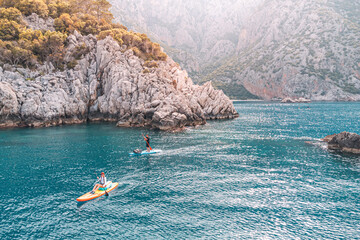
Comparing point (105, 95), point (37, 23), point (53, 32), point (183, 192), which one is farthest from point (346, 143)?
point (37, 23)

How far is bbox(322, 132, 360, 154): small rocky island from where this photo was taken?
152ft

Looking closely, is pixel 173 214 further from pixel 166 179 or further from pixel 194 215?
pixel 166 179

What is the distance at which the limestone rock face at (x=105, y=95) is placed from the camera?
252 feet

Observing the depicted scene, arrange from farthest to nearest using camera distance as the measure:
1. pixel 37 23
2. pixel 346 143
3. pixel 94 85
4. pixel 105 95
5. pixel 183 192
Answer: pixel 37 23 < pixel 94 85 < pixel 105 95 < pixel 346 143 < pixel 183 192

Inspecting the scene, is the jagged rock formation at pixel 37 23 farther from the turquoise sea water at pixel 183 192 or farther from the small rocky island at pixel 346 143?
the small rocky island at pixel 346 143

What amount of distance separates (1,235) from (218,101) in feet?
313

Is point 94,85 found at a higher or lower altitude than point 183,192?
higher

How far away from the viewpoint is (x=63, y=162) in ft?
135

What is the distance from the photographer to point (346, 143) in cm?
4769

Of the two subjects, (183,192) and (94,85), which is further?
(94,85)

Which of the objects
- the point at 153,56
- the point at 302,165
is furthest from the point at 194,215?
the point at 153,56

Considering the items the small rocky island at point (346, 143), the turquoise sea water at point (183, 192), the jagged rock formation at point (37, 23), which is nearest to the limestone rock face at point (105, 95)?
the jagged rock formation at point (37, 23)

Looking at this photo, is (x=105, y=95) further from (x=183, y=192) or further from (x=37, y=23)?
(x=183, y=192)

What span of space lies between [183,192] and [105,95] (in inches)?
2875
